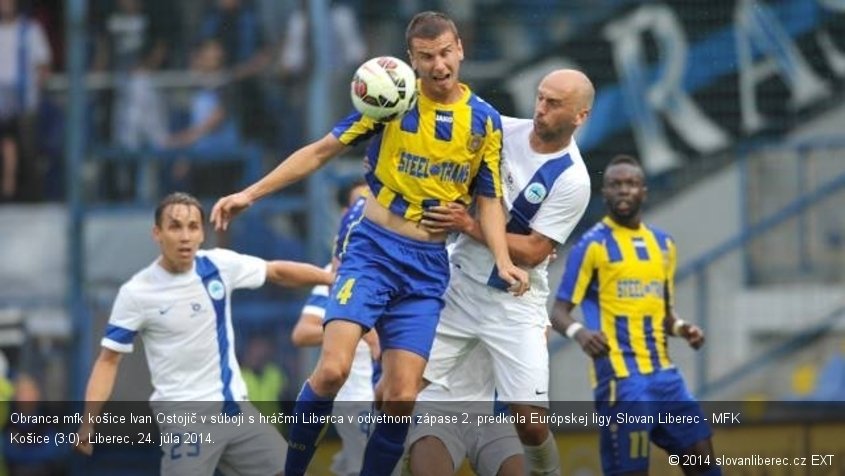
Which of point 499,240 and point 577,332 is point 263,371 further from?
point 499,240

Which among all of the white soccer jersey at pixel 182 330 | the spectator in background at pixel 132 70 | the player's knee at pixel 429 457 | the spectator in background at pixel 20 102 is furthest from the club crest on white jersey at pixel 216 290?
the spectator in background at pixel 20 102

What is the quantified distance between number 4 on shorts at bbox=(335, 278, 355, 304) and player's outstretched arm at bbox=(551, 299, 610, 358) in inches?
83.7

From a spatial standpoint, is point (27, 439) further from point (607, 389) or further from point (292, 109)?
point (607, 389)

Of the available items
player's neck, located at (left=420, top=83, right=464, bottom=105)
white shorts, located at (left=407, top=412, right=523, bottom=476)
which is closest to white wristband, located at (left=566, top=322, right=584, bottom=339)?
white shorts, located at (left=407, top=412, right=523, bottom=476)

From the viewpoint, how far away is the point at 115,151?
52.2 ft

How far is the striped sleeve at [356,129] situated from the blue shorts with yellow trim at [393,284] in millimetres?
417

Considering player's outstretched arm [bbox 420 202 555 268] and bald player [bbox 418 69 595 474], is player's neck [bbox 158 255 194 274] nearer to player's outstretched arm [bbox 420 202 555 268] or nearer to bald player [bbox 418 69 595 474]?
bald player [bbox 418 69 595 474]

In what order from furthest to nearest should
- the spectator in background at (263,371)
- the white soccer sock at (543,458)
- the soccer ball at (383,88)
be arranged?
the spectator in background at (263,371)
the white soccer sock at (543,458)
the soccer ball at (383,88)

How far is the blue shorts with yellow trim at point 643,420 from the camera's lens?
1093 cm

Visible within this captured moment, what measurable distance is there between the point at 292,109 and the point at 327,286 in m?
5.26

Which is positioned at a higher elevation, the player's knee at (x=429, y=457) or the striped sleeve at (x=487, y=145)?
the striped sleeve at (x=487, y=145)

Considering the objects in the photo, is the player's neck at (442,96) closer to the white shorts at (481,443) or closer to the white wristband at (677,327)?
the white shorts at (481,443)

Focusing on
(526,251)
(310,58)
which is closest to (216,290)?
(526,251)

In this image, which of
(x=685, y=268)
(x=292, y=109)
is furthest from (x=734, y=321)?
(x=292, y=109)
